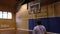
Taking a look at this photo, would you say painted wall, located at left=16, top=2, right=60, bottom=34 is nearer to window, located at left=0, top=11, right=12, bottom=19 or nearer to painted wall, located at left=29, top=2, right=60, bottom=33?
painted wall, located at left=29, top=2, right=60, bottom=33

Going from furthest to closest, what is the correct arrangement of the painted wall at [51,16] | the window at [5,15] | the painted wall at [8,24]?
the window at [5,15] → the painted wall at [8,24] → the painted wall at [51,16]

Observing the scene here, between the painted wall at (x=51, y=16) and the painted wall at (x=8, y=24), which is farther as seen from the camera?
the painted wall at (x=8, y=24)

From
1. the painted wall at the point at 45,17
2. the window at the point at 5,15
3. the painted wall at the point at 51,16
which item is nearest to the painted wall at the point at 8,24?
the window at the point at 5,15

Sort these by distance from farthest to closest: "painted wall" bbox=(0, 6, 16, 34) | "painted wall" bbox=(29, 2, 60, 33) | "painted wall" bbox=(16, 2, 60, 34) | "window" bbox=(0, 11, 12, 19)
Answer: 1. "window" bbox=(0, 11, 12, 19)
2. "painted wall" bbox=(0, 6, 16, 34)
3. "painted wall" bbox=(16, 2, 60, 34)
4. "painted wall" bbox=(29, 2, 60, 33)

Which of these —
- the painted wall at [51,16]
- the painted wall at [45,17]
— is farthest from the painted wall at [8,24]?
the painted wall at [51,16]

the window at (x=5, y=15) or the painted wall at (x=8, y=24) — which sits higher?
the window at (x=5, y=15)

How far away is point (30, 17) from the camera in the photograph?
8062 millimetres

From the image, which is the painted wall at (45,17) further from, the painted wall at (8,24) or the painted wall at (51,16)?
the painted wall at (8,24)

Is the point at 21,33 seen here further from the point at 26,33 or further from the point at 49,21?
the point at 49,21

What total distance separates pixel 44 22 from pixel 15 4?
4005mm

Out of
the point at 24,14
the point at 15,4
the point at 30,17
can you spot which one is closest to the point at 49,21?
the point at 30,17

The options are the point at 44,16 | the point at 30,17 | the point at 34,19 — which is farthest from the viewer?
the point at 30,17

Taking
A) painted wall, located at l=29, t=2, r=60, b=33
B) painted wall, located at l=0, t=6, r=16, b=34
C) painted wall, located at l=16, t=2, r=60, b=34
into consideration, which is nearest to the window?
painted wall, located at l=0, t=6, r=16, b=34

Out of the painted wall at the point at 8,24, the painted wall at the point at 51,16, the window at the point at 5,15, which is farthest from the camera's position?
the window at the point at 5,15
